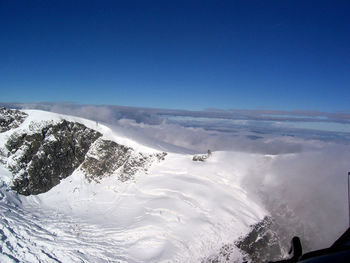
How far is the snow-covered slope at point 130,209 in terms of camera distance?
156 ft

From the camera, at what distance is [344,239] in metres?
6.43

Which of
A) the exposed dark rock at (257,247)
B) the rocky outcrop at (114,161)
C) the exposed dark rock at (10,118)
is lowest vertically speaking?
the exposed dark rock at (257,247)

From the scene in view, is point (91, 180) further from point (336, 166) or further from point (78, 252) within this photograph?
point (336, 166)

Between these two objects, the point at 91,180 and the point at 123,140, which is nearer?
the point at 91,180

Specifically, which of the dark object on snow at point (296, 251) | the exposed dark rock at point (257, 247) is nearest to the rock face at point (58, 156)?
the exposed dark rock at point (257, 247)

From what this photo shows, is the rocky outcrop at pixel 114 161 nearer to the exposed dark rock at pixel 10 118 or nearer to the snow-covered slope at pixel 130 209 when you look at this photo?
the snow-covered slope at pixel 130 209

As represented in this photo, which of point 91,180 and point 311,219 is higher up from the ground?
point 91,180

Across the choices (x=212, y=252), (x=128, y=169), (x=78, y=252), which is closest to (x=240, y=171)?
(x=212, y=252)

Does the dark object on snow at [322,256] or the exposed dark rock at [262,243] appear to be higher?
the dark object on snow at [322,256]

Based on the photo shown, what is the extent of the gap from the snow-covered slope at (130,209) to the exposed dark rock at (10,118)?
3.34 m

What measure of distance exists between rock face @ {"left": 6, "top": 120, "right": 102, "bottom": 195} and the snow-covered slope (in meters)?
1.64

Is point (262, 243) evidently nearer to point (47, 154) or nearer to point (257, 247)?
point (257, 247)

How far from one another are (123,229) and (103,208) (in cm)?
1351

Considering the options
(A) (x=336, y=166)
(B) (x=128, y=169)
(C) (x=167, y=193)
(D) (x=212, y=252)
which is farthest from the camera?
(A) (x=336, y=166)
